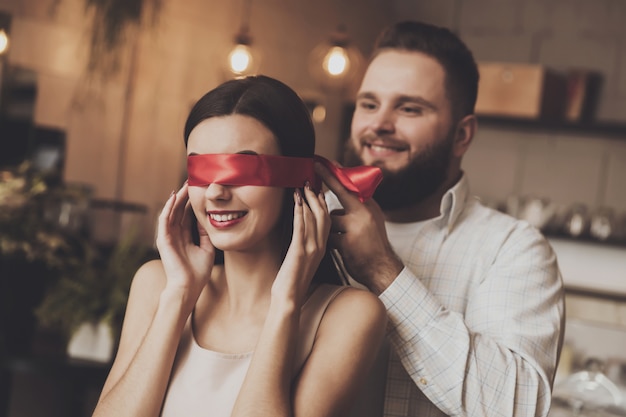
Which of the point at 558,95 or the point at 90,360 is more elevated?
the point at 558,95

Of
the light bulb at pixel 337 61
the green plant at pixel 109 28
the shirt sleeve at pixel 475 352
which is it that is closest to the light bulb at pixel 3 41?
the green plant at pixel 109 28

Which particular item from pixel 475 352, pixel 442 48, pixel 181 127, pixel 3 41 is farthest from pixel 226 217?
pixel 181 127

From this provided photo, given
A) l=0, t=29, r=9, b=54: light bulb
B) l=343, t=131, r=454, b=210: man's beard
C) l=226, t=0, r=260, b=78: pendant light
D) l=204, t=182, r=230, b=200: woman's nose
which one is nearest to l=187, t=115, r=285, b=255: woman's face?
l=204, t=182, r=230, b=200: woman's nose

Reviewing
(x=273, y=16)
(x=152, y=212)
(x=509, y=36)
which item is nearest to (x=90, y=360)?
(x=152, y=212)

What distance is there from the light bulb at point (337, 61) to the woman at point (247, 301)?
3.55 m

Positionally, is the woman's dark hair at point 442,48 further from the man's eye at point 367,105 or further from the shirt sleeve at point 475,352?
the shirt sleeve at point 475,352

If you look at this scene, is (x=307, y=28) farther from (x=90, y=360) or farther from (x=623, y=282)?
(x=90, y=360)

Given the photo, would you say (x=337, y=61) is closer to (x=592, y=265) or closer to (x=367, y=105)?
(x=592, y=265)

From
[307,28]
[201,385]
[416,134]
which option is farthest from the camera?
[307,28]

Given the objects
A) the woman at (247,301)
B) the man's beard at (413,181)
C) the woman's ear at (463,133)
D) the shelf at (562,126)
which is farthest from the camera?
the shelf at (562,126)

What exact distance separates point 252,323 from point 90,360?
195 cm

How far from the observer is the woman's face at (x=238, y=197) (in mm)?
1649

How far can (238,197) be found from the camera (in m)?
1.65

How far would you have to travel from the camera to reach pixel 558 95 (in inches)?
238
